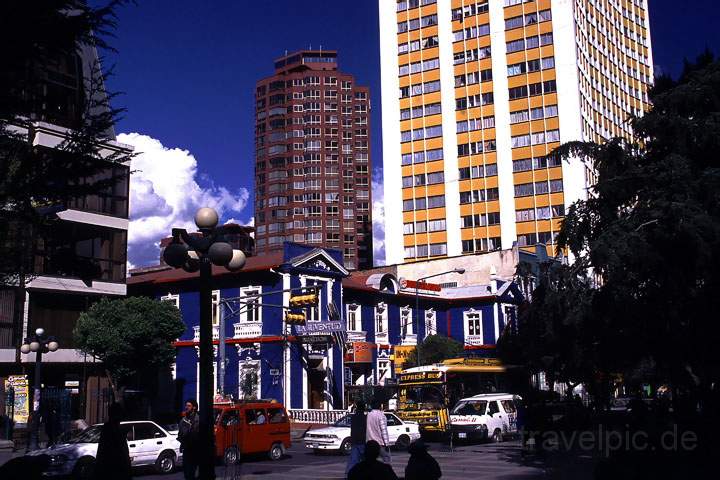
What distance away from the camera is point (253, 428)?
77.4ft

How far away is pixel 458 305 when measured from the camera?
5484cm

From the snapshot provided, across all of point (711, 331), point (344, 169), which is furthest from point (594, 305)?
point (344, 169)

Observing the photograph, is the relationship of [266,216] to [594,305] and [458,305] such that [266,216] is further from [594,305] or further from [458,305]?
[594,305]

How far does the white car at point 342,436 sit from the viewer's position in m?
25.4

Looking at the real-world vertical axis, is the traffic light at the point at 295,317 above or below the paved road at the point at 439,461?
above

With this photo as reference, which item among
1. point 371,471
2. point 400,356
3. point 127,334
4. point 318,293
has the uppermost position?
point 318,293

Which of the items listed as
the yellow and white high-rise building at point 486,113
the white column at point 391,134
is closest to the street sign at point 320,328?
the yellow and white high-rise building at point 486,113

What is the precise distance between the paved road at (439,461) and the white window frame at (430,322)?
2483cm

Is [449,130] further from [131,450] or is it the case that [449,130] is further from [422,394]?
[131,450]

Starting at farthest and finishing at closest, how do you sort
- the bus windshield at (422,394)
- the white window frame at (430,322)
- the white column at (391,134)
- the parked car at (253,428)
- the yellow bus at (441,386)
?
the white column at (391,134), the white window frame at (430,322), the bus windshield at (422,394), the yellow bus at (441,386), the parked car at (253,428)

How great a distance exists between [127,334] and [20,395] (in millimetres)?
5118

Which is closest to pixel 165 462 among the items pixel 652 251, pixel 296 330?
pixel 652 251

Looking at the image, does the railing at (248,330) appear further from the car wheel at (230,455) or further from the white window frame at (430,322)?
the car wheel at (230,455)

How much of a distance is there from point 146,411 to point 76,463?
22009mm
